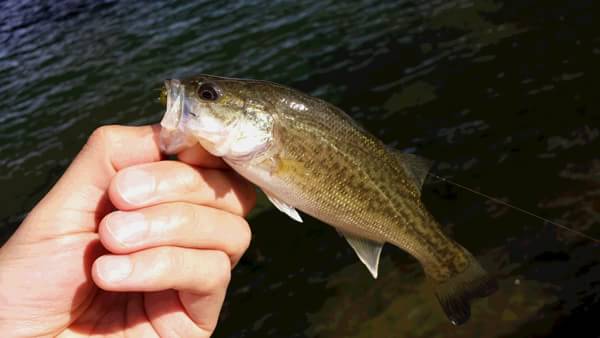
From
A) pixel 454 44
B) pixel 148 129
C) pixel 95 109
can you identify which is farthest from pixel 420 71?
pixel 148 129

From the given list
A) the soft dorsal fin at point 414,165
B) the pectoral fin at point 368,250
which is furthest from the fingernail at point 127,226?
the soft dorsal fin at point 414,165

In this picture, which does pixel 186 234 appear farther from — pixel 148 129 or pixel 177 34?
pixel 177 34

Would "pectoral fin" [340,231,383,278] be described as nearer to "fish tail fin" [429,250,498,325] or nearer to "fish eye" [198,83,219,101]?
"fish tail fin" [429,250,498,325]

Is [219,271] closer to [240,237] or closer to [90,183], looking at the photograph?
[240,237]

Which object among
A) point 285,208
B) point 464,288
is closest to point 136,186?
point 285,208

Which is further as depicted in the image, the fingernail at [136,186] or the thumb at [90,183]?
the thumb at [90,183]

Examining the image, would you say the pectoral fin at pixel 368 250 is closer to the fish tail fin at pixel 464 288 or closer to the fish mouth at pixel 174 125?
the fish tail fin at pixel 464 288
